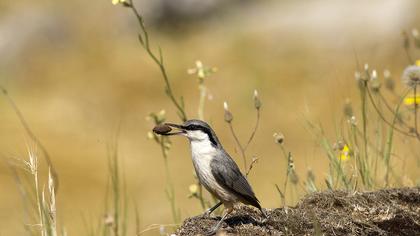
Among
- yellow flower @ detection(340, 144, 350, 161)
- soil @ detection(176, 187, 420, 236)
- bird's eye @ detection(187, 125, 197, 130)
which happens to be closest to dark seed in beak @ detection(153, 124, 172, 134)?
bird's eye @ detection(187, 125, 197, 130)

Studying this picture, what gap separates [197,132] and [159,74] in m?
16.1

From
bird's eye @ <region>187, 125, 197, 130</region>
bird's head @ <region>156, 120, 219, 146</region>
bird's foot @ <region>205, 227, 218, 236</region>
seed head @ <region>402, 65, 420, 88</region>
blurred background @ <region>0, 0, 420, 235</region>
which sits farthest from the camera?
blurred background @ <region>0, 0, 420, 235</region>

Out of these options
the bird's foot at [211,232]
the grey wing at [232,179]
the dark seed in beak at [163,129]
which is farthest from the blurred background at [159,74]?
the bird's foot at [211,232]

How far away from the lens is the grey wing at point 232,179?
5535 mm

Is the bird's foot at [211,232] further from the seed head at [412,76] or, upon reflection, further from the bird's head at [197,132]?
the seed head at [412,76]

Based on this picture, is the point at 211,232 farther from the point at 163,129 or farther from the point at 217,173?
the point at 163,129

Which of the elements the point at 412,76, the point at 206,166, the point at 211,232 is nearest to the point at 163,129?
the point at 206,166

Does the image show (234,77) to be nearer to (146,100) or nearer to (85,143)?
(146,100)

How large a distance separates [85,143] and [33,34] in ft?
15.2

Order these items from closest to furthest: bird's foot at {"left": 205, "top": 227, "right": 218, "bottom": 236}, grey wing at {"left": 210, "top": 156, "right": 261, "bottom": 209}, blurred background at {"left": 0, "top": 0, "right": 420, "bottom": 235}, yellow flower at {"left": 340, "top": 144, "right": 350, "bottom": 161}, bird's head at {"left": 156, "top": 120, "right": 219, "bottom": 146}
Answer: bird's foot at {"left": 205, "top": 227, "right": 218, "bottom": 236} → grey wing at {"left": 210, "top": 156, "right": 261, "bottom": 209} → bird's head at {"left": 156, "top": 120, "right": 219, "bottom": 146} → yellow flower at {"left": 340, "top": 144, "right": 350, "bottom": 161} → blurred background at {"left": 0, "top": 0, "right": 420, "bottom": 235}

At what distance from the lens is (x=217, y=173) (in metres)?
5.63

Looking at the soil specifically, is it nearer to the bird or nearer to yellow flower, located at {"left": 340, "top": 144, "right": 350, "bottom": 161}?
the bird

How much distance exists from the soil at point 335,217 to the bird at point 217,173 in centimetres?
9

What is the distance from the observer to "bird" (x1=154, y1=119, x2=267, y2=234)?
5.57 meters
